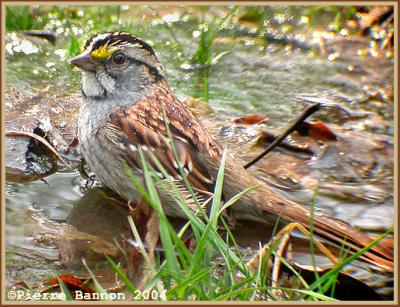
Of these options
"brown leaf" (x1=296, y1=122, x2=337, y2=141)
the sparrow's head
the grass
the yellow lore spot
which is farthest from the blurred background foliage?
the grass

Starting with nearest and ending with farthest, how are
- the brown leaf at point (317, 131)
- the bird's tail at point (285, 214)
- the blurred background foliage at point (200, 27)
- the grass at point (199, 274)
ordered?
the grass at point (199, 274) < the bird's tail at point (285, 214) < the brown leaf at point (317, 131) < the blurred background foliage at point (200, 27)

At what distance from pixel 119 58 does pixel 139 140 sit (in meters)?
0.58

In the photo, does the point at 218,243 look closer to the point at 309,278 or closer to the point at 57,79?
the point at 309,278

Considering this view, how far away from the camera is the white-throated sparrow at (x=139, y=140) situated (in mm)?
4348

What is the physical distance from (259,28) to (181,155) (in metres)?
3.13

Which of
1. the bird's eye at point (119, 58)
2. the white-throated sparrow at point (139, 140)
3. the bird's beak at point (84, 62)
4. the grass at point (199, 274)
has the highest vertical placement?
the bird's eye at point (119, 58)

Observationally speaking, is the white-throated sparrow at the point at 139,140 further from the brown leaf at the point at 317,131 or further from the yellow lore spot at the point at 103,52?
the brown leaf at the point at 317,131

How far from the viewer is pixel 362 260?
4031mm

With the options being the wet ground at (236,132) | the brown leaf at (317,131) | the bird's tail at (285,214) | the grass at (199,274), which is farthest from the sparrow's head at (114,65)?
the grass at (199,274)

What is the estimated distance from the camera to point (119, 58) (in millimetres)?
4664

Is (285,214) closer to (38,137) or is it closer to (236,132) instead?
(236,132)

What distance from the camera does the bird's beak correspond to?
4.45 m

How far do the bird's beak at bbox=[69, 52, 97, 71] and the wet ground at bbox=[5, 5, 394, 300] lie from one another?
0.67 metres

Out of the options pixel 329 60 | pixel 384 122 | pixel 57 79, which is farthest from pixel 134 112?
pixel 329 60
